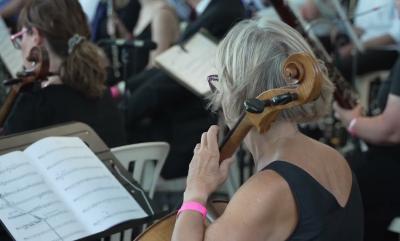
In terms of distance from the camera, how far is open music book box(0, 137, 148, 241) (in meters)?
1.35

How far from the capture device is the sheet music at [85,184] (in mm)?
1402

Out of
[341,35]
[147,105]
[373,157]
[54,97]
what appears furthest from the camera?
[341,35]

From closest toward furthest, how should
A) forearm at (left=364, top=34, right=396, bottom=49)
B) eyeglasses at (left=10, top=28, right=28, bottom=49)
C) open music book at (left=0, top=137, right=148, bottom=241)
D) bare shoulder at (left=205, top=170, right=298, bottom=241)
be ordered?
bare shoulder at (left=205, top=170, right=298, bottom=241), open music book at (left=0, top=137, right=148, bottom=241), eyeglasses at (left=10, top=28, right=28, bottom=49), forearm at (left=364, top=34, right=396, bottom=49)

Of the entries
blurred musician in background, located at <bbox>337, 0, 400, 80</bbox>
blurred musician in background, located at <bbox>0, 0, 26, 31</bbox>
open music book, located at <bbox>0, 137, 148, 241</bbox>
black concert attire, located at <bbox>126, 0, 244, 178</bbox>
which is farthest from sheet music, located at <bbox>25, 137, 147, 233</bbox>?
blurred musician in background, located at <bbox>337, 0, 400, 80</bbox>

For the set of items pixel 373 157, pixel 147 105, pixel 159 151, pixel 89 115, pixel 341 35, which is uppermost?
pixel 89 115

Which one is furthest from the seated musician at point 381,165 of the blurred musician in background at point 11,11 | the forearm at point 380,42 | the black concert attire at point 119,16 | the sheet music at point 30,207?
the black concert attire at point 119,16

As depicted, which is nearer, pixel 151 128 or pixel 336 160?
pixel 336 160

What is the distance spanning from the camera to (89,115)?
6.72ft

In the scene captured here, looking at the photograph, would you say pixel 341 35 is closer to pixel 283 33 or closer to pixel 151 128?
pixel 151 128

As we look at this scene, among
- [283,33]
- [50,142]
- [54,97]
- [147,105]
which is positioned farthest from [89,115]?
[283,33]

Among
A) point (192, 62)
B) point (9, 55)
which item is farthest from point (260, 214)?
point (9, 55)

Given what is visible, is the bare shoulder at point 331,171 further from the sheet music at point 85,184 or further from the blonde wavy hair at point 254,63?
the sheet music at point 85,184

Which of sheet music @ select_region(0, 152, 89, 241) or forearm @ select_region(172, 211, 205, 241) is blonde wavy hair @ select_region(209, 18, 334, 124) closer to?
forearm @ select_region(172, 211, 205, 241)

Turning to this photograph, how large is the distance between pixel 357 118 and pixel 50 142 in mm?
1171
